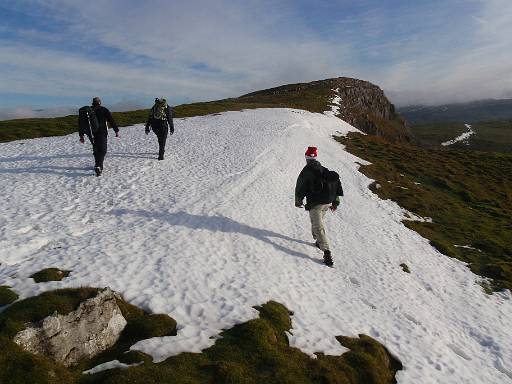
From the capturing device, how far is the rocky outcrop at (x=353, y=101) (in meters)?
88.1

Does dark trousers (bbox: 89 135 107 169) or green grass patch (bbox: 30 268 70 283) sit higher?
dark trousers (bbox: 89 135 107 169)

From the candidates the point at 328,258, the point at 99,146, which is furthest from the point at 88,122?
the point at 328,258

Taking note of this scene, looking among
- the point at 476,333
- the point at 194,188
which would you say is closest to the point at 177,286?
the point at 194,188

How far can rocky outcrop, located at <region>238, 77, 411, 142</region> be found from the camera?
88.1m

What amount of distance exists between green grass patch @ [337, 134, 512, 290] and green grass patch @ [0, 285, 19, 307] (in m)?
20.2

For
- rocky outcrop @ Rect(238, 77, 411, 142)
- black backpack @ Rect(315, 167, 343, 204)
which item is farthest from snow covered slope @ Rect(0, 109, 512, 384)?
rocky outcrop @ Rect(238, 77, 411, 142)

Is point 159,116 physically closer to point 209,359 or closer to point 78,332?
point 78,332

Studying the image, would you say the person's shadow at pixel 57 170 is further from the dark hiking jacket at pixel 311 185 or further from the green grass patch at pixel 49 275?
the dark hiking jacket at pixel 311 185

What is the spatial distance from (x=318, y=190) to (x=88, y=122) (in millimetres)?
13450

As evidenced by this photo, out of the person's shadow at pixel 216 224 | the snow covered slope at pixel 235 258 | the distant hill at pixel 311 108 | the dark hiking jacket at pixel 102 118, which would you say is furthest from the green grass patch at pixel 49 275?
the distant hill at pixel 311 108

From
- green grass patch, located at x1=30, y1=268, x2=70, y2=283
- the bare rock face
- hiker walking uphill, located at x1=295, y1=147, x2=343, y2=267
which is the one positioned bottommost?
the bare rock face

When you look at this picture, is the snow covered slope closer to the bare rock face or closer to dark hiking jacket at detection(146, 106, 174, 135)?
the bare rock face

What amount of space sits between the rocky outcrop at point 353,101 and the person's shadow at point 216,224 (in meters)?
62.2

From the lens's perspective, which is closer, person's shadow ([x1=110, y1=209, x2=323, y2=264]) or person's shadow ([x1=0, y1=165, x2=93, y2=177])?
person's shadow ([x1=110, y1=209, x2=323, y2=264])
